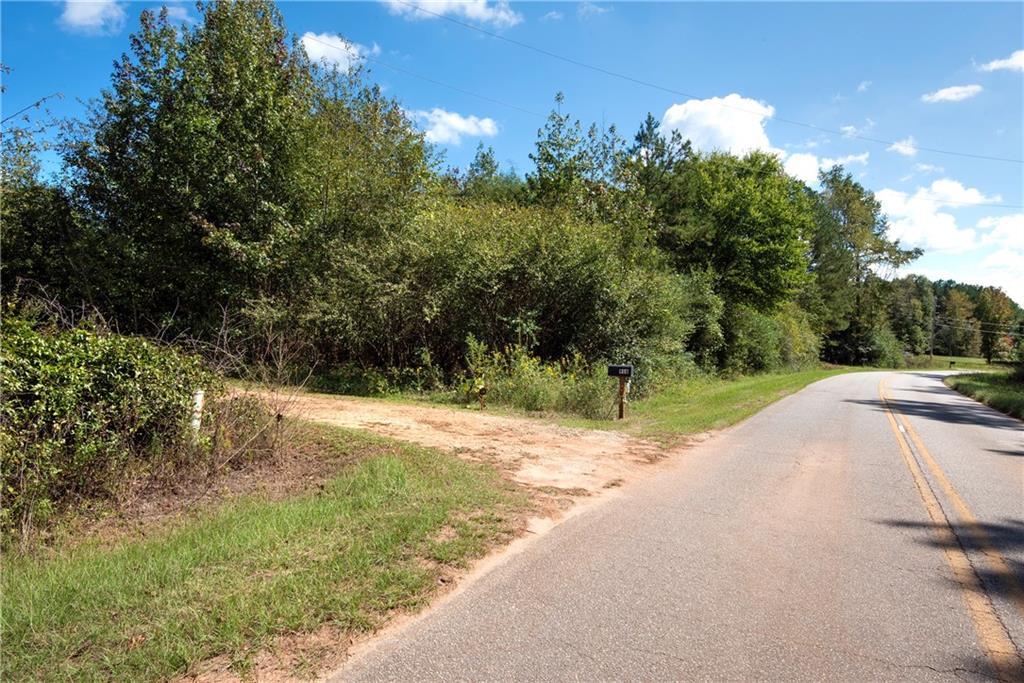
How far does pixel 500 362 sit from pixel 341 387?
13.6 ft

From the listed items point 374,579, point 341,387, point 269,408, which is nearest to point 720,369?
point 341,387

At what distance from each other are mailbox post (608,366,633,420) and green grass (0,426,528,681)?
671 cm

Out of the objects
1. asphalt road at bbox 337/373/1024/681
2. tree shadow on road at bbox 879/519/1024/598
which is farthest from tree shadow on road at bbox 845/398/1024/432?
tree shadow on road at bbox 879/519/1024/598

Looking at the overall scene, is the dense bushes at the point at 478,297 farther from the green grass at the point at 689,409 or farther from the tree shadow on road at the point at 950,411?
the tree shadow on road at the point at 950,411

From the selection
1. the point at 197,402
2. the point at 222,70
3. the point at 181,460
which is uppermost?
the point at 222,70

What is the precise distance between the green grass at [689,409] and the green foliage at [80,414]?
7.52 meters

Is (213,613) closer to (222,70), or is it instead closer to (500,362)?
(500,362)

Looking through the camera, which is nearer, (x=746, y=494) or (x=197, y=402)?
(x=197, y=402)

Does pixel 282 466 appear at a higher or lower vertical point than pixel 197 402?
lower

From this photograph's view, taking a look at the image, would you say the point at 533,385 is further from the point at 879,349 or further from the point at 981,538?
the point at 879,349

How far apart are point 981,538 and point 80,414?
7.85 metres

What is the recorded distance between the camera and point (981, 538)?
565 centimetres

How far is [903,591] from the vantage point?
14.3ft

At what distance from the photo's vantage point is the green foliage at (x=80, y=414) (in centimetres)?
448
